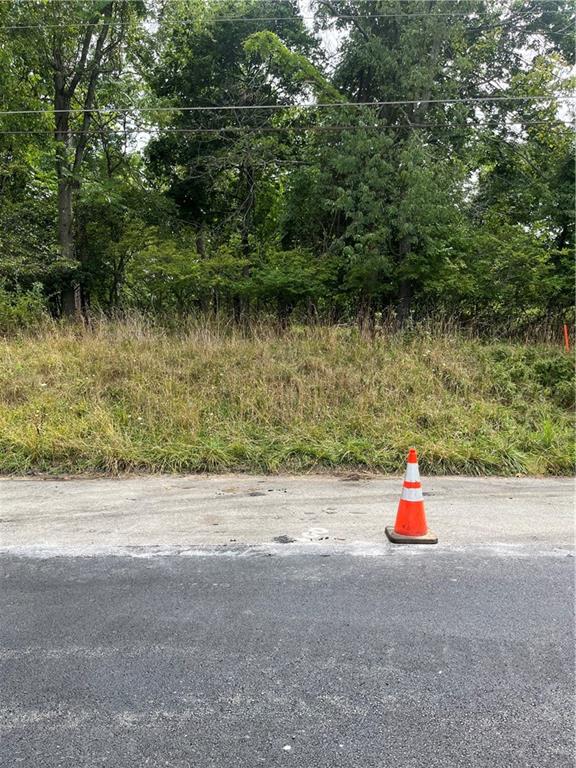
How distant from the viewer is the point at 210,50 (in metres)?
15.7

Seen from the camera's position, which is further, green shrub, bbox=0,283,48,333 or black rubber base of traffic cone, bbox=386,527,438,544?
green shrub, bbox=0,283,48,333

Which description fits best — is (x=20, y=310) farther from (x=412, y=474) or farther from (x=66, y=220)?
(x=412, y=474)

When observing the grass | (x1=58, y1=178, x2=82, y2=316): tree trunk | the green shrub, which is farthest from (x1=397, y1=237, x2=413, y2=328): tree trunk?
(x1=58, y1=178, x2=82, y2=316): tree trunk

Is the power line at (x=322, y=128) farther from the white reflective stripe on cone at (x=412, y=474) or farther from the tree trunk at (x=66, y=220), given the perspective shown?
the white reflective stripe on cone at (x=412, y=474)

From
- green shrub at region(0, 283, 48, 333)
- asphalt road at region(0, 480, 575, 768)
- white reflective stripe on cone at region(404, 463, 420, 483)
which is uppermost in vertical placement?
green shrub at region(0, 283, 48, 333)

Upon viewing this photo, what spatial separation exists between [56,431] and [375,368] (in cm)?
510

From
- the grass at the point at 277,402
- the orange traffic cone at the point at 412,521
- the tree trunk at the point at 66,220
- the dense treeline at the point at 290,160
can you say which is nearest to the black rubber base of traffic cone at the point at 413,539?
the orange traffic cone at the point at 412,521

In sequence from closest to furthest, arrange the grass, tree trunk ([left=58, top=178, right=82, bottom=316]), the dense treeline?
the grass → the dense treeline → tree trunk ([left=58, top=178, right=82, bottom=316])

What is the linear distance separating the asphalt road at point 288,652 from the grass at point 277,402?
7.86 feet

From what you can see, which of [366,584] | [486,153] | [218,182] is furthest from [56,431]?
[486,153]

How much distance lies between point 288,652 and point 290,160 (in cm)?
1431

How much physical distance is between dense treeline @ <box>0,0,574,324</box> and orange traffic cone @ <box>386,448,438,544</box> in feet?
27.2

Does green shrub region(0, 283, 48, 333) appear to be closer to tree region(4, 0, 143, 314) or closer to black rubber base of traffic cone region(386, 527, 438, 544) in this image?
tree region(4, 0, 143, 314)

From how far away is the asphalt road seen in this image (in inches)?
76.2
